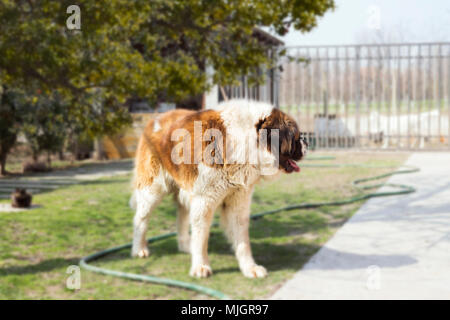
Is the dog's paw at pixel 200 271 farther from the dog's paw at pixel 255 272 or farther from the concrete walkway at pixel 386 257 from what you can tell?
the concrete walkway at pixel 386 257

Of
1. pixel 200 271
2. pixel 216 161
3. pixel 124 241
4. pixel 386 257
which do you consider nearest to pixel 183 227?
pixel 200 271

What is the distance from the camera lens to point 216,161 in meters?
4.25

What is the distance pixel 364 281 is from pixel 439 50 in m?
13.7

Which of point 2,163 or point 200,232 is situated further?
point 2,163

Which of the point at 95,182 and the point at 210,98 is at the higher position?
the point at 210,98

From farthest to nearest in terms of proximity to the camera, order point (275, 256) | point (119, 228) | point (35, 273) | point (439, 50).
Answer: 1. point (439, 50)
2. point (119, 228)
3. point (275, 256)
4. point (35, 273)

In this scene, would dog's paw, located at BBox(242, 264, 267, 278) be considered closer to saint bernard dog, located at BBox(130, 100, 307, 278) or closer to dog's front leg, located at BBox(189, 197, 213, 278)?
saint bernard dog, located at BBox(130, 100, 307, 278)

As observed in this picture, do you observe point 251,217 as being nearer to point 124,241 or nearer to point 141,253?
point 124,241

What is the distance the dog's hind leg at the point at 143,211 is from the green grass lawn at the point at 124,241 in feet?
0.50

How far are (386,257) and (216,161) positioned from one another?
7.18 feet

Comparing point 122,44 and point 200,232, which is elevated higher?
point 122,44

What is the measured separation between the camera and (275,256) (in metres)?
5.38

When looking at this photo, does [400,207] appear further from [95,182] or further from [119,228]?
[95,182]
